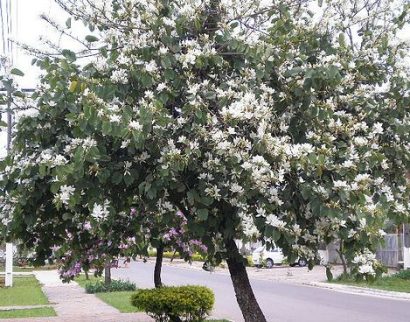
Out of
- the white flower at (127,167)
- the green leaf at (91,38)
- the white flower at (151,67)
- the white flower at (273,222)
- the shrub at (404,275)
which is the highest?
the green leaf at (91,38)

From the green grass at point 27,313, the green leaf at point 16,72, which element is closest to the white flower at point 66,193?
the green leaf at point 16,72

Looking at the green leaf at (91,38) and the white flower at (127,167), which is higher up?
the green leaf at (91,38)

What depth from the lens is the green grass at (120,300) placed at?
51.9 ft

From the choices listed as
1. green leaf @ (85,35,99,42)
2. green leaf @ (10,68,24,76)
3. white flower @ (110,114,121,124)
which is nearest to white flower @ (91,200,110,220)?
white flower @ (110,114,121,124)

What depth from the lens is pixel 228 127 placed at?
4902 mm

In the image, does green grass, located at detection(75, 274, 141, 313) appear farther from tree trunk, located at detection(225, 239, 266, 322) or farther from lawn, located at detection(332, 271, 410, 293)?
Answer: tree trunk, located at detection(225, 239, 266, 322)

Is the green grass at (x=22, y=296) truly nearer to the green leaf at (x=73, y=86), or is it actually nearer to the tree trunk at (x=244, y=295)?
the tree trunk at (x=244, y=295)

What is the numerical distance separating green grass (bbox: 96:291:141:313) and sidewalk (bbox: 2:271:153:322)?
0.59 ft

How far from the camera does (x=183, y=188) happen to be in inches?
200

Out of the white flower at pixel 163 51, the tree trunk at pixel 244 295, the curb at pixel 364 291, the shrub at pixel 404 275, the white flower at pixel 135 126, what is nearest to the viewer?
the white flower at pixel 135 126

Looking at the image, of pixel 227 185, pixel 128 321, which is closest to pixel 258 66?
pixel 227 185

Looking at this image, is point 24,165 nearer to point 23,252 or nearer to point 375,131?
point 23,252

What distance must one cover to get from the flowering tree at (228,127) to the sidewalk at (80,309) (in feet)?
26.4

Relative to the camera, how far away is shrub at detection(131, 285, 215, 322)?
10617mm
